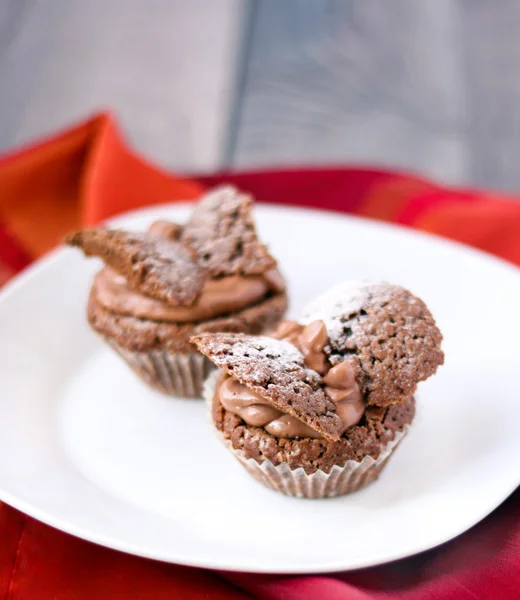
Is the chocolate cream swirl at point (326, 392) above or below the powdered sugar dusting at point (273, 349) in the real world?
below

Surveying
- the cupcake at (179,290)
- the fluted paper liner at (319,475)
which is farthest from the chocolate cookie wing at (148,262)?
the fluted paper liner at (319,475)

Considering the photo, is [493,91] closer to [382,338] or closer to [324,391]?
[382,338]

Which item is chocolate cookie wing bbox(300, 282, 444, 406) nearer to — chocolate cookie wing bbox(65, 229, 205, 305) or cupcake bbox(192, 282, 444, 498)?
cupcake bbox(192, 282, 444, 498)

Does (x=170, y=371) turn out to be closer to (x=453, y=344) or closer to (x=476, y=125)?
(x=453, y=344)

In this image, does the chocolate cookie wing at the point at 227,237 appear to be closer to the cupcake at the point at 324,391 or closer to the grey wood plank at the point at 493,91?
the cupcake at the point at 324,391

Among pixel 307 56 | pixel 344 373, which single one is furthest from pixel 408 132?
pixel 344 373

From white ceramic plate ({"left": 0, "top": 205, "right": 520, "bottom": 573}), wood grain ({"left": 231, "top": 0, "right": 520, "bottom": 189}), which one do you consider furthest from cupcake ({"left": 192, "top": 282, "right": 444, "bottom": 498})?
wood grain ({"left": 231, "top": 0, "right": 520, "bottom": 189})
